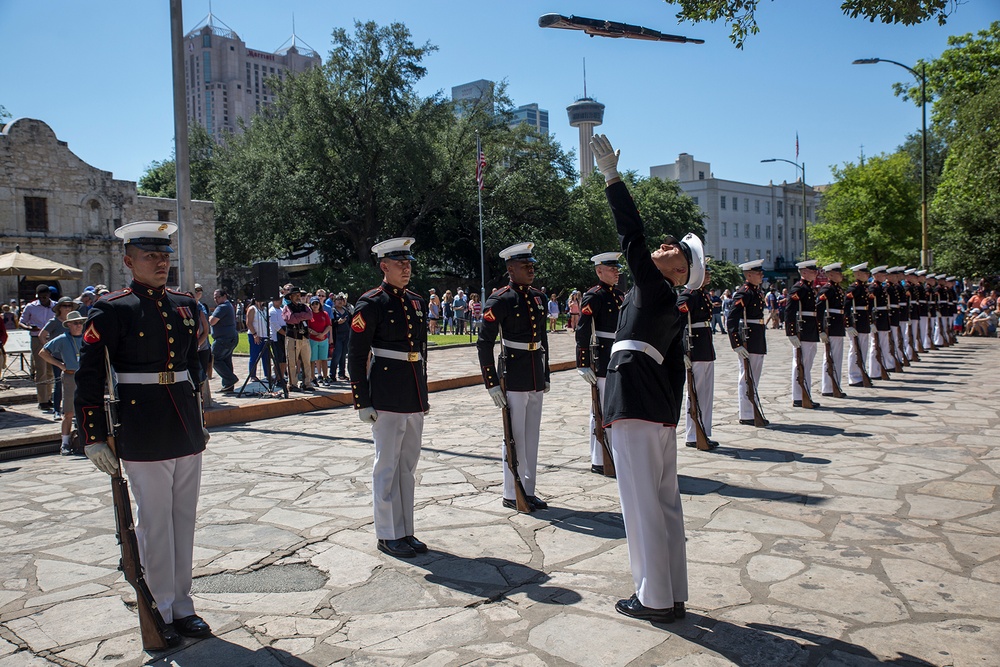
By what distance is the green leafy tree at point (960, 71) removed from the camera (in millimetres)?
30938

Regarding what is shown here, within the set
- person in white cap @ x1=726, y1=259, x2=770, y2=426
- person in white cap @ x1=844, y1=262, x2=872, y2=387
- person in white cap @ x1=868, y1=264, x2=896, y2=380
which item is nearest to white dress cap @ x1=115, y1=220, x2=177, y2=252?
person in white cap @ x1=726, y1=259, x2=770, y2=426

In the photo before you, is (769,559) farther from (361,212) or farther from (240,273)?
(240,273)

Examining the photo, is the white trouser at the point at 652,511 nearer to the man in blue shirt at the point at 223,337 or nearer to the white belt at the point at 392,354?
the white belt at the point at 392,354

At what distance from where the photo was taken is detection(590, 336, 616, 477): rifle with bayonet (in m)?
7.50

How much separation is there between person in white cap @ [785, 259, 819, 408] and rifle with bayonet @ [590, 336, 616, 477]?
5174mm

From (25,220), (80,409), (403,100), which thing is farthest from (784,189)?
(80,409)

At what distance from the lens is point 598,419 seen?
755 cm

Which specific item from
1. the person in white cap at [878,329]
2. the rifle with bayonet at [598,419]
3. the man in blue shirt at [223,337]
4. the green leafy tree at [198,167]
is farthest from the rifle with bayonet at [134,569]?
the green leafy tree at [198,167]

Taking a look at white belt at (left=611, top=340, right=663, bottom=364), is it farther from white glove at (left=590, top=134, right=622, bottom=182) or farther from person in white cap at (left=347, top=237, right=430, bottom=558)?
person in white cap at (left=347, top=237, right=430, bottom=558)

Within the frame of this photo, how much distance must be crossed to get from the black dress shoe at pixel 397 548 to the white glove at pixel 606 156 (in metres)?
2.91

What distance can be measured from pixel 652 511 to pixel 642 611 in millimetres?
585

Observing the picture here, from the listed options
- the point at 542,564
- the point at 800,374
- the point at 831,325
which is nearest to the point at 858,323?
the point at 831,325

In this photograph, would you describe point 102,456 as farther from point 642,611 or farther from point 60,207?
point 60,207

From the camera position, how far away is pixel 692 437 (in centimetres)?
904
